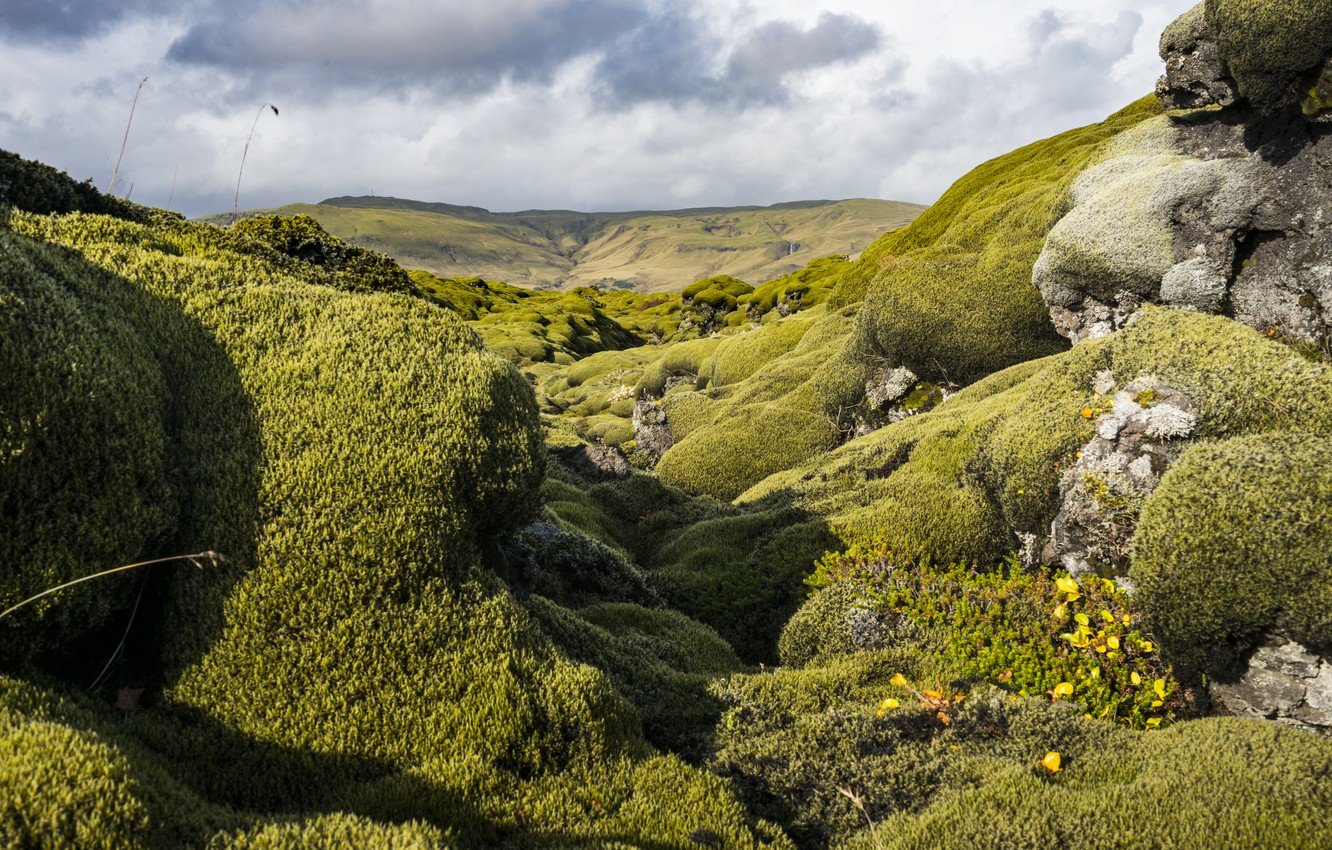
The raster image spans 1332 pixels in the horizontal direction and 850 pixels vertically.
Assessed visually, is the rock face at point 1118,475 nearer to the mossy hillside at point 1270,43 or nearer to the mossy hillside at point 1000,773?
the mossy hillside at point 1000,773

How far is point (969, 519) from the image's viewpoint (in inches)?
591

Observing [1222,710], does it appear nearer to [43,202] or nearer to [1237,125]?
[43,202]

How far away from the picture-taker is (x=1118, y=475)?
39.1 feet

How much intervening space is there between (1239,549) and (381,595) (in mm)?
10154

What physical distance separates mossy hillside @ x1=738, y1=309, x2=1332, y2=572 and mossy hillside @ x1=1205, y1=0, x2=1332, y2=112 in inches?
297

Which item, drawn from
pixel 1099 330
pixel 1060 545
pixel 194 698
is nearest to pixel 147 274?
pixel 194 698

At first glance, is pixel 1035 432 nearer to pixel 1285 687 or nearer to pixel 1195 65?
pixel 1285 687

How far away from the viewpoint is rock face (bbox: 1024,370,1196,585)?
11.6m

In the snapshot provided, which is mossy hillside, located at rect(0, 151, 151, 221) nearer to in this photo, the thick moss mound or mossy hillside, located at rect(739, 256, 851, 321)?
the thick moss mound

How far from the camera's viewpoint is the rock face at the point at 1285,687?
840cm

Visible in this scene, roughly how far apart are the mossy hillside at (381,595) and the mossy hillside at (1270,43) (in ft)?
61.0

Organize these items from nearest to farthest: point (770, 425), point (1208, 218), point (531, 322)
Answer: point (1208, 218) < point (770, 425) < point (531, 322)

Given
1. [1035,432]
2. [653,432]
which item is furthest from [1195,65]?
[653,432]

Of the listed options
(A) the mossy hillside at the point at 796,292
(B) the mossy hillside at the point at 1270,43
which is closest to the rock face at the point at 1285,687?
(B) the mossy hillside at the point at 1270,43
